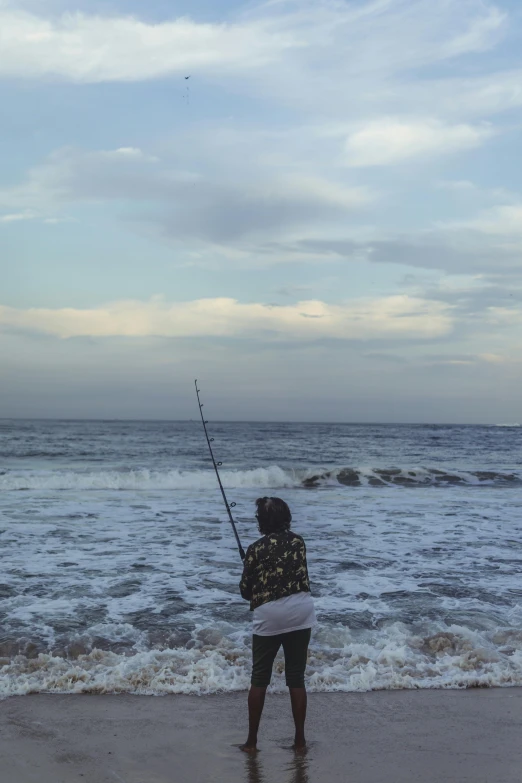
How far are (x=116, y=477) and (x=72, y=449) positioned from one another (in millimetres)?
13244

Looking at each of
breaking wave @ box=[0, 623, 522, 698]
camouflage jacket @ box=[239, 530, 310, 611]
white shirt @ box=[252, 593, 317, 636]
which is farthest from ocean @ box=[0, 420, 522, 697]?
camouflage jacket @ box=[239, 530, 310, 611]

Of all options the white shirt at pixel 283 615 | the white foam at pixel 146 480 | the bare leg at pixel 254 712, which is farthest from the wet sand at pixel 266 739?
the white foam at pixel 146 480

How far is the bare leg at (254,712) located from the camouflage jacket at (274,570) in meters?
0.48

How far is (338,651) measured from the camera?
5594 mm

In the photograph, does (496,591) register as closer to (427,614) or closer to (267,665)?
(427,614)

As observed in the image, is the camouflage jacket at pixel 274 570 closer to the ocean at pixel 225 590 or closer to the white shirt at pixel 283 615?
the white shirt at pixel 283 615

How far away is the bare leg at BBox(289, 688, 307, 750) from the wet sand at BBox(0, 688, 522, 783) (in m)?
0.08

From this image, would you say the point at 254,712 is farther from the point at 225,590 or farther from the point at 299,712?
the point at 225,590

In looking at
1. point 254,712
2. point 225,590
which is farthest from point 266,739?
point 225,590

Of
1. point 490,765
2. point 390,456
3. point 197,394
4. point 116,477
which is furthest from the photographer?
point 390,456

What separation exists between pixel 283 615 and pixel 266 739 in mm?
878

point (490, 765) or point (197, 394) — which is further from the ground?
point (197, 394)

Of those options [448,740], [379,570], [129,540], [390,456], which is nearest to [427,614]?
[379,570]

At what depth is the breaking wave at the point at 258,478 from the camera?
20.0m
